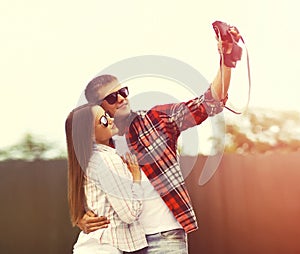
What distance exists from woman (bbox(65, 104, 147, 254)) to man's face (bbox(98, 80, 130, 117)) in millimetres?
28

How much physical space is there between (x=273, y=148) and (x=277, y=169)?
9 cm

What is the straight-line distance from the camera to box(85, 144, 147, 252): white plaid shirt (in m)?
2.20

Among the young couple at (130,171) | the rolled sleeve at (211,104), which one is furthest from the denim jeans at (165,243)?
the rolled sleeve at (211,104)

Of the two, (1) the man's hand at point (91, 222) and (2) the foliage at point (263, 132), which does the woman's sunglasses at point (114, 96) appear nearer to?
(1) the man's hand at point (91, 222)

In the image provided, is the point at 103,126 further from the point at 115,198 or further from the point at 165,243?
the point at 165,243

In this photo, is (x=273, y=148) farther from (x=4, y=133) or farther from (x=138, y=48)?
(x=4, y=133)

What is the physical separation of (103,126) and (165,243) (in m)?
0.49

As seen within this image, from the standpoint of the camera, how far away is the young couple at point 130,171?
7.23 feet

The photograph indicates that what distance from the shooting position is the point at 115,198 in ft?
7.23

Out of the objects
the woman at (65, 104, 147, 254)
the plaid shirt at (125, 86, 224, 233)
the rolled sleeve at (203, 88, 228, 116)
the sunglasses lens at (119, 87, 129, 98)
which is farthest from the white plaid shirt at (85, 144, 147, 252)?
the rolled sleeve at (203, 88, 228, 116)

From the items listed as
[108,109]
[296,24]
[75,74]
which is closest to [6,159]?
[75,74]

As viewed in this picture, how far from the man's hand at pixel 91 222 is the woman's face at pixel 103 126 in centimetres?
27

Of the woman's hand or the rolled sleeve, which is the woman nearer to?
the woman's hand

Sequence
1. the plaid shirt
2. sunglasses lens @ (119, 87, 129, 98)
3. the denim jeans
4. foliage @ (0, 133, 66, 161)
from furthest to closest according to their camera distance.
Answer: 1. foliage @ (0, 133, 66, 161)
2. sunglasses lens @ (119, 87, 129, 98)
3. the plaid shirt
4. the denim jeans
